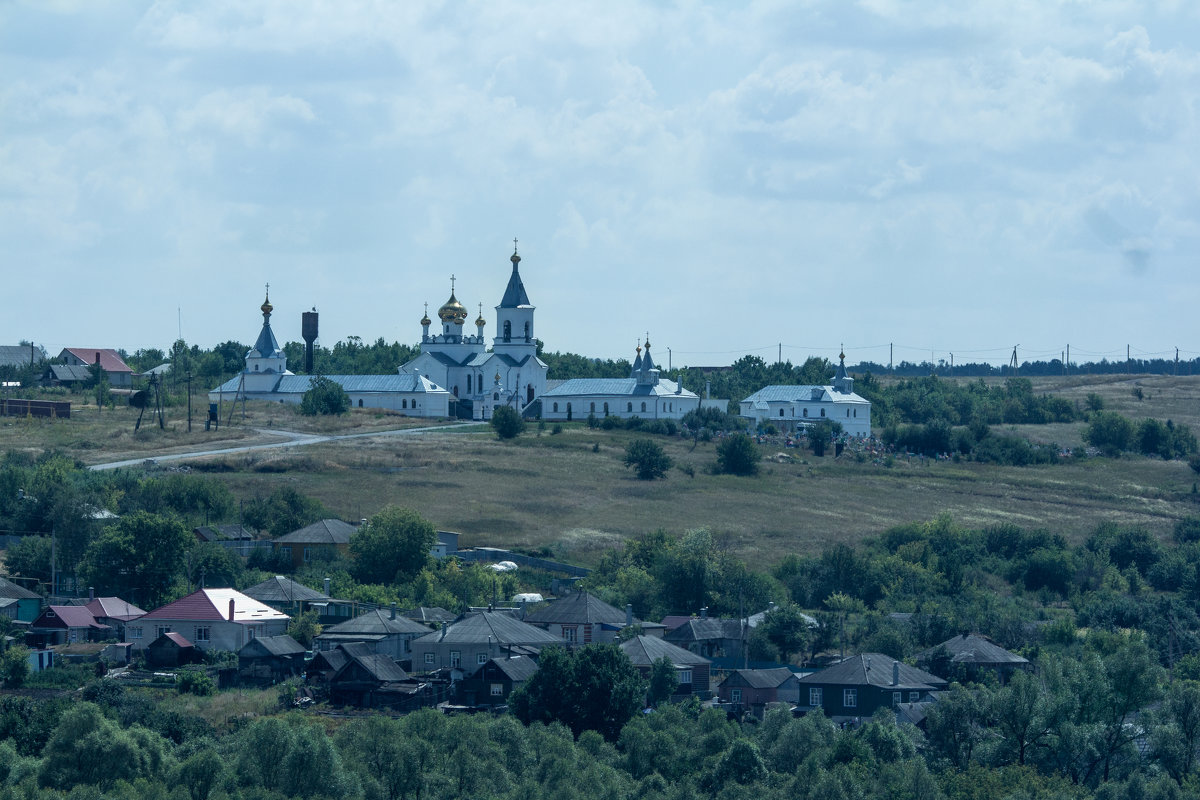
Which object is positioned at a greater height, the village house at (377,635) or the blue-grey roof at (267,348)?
the blue-grey roof at (267,348)

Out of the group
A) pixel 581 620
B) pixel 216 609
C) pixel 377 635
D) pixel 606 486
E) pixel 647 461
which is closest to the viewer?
pixel 377 635

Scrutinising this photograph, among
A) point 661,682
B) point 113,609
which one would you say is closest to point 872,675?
point 661,682

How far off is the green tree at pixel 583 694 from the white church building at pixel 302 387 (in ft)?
216

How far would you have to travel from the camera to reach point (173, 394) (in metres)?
116

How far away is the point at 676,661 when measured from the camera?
52.6m

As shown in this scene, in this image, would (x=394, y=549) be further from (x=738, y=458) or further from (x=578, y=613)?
(x=738, y=458)

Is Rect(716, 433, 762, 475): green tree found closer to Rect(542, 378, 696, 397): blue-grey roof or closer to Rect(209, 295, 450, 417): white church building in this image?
Rect(542, 378, 696, 397): blue-grey roof

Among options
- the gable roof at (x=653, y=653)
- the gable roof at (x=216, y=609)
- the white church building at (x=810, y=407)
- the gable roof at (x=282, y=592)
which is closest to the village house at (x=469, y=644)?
the gable roof at (x=653, y=653)

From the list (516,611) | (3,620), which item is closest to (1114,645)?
(516,611)

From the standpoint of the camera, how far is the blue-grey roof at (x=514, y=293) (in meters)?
118

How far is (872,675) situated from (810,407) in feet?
227

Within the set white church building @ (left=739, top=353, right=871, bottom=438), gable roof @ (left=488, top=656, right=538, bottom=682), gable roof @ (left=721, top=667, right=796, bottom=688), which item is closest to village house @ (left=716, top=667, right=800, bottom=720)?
gable roof @ (left=721, top=667, right=796, bottom=688)

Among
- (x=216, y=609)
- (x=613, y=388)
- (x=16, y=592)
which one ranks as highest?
(x=613, y=388)

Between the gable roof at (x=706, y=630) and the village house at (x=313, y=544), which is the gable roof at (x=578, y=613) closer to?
the gable roof at (x=706, y=630)
